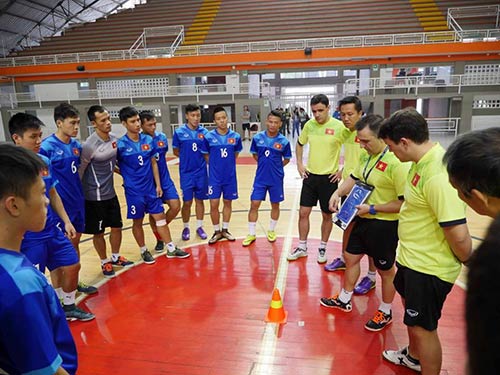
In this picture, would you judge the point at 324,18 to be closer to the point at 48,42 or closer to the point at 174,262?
the point at 48,42

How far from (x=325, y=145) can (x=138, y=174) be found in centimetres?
230

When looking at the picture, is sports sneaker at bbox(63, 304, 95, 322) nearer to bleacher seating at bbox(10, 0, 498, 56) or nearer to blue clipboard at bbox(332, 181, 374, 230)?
blue clipboard at bbox(332, 181, 374, 230)

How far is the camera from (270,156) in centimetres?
502

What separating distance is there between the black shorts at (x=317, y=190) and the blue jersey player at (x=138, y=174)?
184 centimetres

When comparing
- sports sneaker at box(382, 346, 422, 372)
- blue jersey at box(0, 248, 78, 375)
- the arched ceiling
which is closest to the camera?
blue jersey at box(0, 248, 78, 375)

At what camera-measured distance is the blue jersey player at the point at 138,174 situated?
437 cm

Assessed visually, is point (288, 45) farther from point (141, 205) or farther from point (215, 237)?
point (141, 205)

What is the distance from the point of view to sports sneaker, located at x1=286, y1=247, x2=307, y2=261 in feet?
14.9

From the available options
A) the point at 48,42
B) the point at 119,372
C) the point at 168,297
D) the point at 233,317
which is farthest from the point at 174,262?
the point at 48,42

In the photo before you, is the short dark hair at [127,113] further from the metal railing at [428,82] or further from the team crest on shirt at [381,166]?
the metal railing at [428,82]

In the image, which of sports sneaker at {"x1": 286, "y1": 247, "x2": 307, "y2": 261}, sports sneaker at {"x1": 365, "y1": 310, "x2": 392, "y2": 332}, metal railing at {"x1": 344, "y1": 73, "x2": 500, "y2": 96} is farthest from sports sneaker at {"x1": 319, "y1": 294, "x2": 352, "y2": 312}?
metal railing at {"x1": 344, "y1": 73, "x2": 500, "y2": 96}

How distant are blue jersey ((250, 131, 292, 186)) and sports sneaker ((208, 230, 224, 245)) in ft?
3.16

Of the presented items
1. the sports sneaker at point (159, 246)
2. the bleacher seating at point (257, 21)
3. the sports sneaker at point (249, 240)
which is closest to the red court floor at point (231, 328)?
the sports sneaker at point (159, 246)

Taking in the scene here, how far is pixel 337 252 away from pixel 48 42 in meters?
26.7
